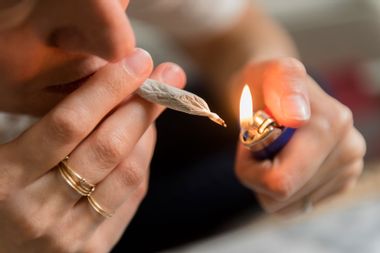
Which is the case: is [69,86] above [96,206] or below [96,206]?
above

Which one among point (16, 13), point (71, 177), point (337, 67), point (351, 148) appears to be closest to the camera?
point (16, 13)

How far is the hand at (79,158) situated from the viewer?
1.67 feet

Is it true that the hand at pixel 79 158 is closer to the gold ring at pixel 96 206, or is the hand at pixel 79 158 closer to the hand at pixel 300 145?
the gold ring at pixel 96 206

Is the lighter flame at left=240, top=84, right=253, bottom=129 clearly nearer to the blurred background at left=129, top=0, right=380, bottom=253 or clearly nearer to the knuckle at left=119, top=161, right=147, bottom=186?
the knuckle at left=119, top=161, right=147, bottom=186

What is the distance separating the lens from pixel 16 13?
0.43 metres

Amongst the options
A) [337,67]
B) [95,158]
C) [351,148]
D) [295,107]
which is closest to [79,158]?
[95,158]

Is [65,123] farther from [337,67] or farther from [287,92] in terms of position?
[337,67]

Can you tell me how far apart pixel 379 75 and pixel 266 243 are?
3.45ft

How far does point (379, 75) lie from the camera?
5.40 feet

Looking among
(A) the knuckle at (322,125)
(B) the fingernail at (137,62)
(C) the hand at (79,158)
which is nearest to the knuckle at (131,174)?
(C) the hand at (79,158)

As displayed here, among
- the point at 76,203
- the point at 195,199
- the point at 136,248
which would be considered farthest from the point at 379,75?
the point at 76,203

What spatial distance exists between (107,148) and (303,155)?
0.22 meters

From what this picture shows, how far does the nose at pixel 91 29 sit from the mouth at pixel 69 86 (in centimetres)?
6

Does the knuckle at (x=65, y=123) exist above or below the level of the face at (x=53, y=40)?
below
